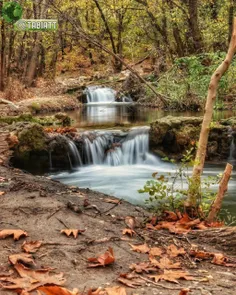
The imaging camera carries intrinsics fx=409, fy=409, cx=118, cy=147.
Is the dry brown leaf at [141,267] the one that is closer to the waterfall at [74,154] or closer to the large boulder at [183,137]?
the waterfall at [74,154]

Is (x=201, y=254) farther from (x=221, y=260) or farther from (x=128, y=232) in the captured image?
(x=128, y=232)

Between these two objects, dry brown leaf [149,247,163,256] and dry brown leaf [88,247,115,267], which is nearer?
dry brown leaf [88,247,115,267]

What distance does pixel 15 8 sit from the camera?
12.2 m

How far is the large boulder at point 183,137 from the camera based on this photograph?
1234 centimetres

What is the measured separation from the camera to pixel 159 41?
25.3 meters

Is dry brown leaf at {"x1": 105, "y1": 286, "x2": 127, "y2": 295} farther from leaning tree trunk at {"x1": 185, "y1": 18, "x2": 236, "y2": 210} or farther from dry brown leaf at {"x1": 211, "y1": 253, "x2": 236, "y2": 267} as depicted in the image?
leaning tree trunk at {"x1": 185, "y1": 18, "x2": 236, "y2": 210}

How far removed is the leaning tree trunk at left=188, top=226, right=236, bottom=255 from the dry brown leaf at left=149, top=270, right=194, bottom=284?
3.12 ft

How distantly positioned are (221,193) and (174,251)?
50.5 inches

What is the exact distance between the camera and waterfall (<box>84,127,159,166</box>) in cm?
1197

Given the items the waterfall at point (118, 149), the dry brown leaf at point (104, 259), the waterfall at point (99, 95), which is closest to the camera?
the dry brown leaf at point (104, 259)

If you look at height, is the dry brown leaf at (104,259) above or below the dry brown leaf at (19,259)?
below

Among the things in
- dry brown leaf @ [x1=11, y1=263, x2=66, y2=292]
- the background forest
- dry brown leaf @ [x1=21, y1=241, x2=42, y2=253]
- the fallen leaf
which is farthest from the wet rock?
dry brown leaf @ [x1=11, y1=263, x2=66, y2=292]

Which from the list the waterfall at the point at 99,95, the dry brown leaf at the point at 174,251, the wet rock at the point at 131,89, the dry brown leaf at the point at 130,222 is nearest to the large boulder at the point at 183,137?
the dry brown leaf at the point at 130,222

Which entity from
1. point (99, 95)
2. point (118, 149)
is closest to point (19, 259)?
point (118, 149)
